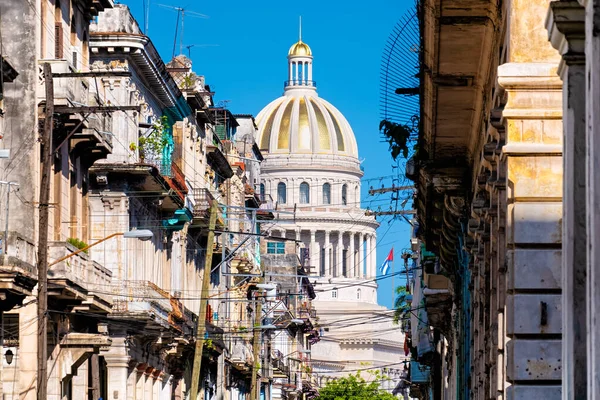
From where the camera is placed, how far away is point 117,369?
46531mm

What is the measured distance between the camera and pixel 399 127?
937 inches

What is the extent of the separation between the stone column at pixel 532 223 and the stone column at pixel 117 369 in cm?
3197

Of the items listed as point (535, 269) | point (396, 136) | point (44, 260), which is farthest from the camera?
point (44, 260)

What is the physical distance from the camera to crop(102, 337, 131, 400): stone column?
4641 centimetres

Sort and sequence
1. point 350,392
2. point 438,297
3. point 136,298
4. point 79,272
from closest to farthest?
point 79,272 < point 438,297 < point 136,298 < point 350,392

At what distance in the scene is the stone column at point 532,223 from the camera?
14.2 meters

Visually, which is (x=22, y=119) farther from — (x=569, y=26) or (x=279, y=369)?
(x=279, y=369)

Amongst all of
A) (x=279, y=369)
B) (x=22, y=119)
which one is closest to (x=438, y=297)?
(x=22, y=119)

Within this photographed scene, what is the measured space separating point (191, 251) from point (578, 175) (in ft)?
177

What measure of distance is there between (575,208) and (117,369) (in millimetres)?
39072

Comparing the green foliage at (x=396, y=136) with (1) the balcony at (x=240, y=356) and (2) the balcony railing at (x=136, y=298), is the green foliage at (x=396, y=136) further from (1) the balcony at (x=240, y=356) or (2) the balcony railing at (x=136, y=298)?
(1) the balcony at (x=240, y=356)

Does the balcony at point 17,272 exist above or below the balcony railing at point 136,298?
above

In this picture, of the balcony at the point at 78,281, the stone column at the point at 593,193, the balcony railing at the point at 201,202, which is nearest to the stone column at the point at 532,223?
the stone column at the point at 593,193

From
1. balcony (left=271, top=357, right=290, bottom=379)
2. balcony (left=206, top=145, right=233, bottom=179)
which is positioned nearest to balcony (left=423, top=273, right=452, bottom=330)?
balcony (left=206, top=145, right=233, bottom=179)
